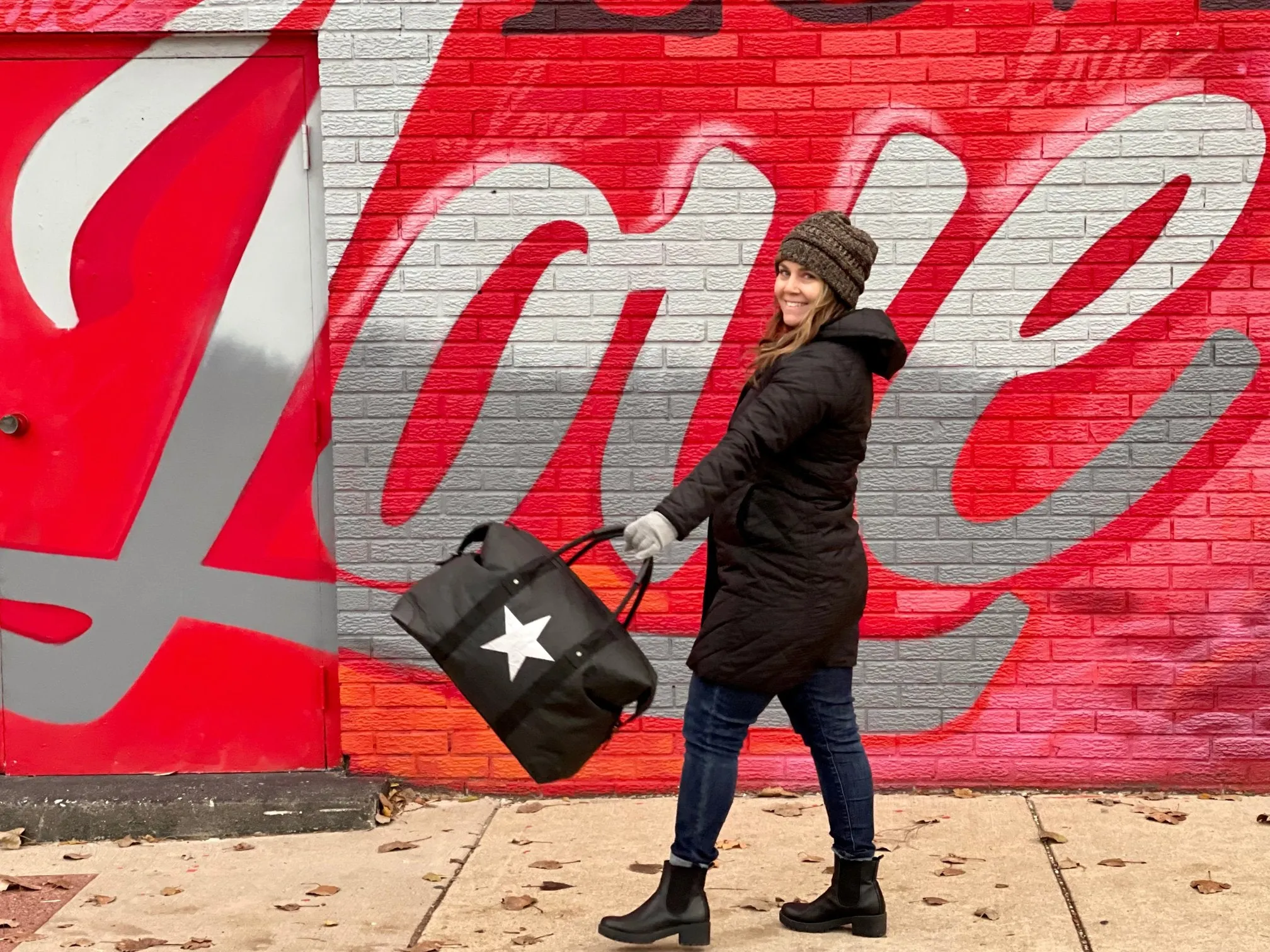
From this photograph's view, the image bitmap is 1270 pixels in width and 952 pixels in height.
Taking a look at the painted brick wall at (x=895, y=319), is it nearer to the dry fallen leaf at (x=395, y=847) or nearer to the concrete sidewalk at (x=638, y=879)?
the concrete sidewalk at (x=638, y=879)

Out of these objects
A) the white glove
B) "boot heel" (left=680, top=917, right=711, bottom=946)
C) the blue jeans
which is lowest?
"boot heel" (left=680, top=917, right=711, bottom=946)

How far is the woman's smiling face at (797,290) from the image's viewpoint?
3.71m

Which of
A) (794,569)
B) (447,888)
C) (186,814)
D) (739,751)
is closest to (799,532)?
(794,569)

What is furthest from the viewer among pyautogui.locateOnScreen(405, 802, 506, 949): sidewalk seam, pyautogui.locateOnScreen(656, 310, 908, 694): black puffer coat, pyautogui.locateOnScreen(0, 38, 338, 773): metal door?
pyautogui.locateOnScreen(0, 38, 338, 773): metal door

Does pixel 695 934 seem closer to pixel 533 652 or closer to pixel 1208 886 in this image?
pixel 533 652

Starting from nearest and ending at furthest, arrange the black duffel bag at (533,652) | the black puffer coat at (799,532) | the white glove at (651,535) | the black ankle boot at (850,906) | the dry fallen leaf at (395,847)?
the white glove at (651,535) → the black duffel bag at (533,652) → the black puffer coat at (799,532) → the black ankle boot at (850,906) → the dry fallen leaf at (395,847)

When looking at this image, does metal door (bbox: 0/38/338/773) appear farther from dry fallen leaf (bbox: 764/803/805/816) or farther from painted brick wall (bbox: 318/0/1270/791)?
dry fallen leaf (bbox: 764/803/805/816)

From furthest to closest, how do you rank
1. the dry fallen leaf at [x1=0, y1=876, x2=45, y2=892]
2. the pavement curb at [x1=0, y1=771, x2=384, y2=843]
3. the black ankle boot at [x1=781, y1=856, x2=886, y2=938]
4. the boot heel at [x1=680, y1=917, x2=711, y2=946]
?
the pavement curb at [x1=0, y1=771, x2=384, y2=843] < the dry fallen leaf at [x1=0, y1=876, x2=45, y2=892] < the black ankle boot at [x1=781, y1=856, x2=886, y2=938] < the boot heel at [x1=680, y1=917, x2=711, y2=946]

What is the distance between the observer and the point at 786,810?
4.93 meters

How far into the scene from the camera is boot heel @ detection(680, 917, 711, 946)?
148 inches

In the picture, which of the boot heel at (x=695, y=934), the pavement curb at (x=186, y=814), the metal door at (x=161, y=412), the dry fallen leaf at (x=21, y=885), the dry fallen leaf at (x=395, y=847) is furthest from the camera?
the metal door at (x=161, y=412)

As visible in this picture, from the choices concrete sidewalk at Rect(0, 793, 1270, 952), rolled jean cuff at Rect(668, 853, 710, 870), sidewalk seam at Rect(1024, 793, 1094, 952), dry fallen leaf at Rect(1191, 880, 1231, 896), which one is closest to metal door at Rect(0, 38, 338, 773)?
concrete sidewalk at Rect(0, 793, 1270, 952)

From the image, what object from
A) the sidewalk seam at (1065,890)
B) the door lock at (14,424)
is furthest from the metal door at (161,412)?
the sidewalk seam at (1065,890)

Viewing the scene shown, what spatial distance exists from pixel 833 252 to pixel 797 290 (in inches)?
4.9
